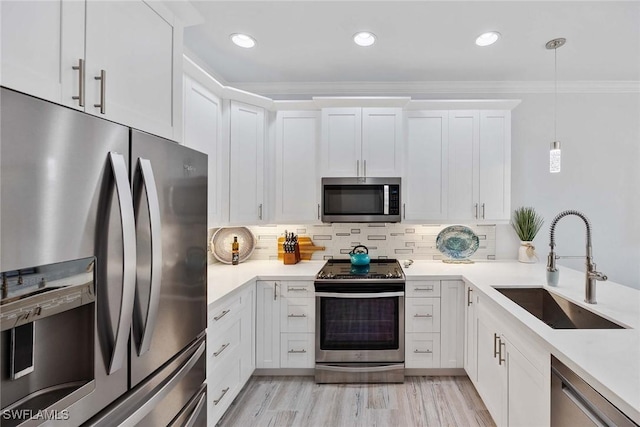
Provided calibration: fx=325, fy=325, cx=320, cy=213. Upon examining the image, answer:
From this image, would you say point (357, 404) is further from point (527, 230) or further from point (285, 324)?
point (527, 230)

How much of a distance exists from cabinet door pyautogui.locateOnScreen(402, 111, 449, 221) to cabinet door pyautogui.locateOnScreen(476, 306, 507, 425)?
38.5 inches

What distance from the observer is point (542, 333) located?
1358 mm

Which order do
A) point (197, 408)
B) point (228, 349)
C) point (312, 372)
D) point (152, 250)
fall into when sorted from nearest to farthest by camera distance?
point (152, 250) < point (197, 408) < point (228, 349) < point (312, 372)

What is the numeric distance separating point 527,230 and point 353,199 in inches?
66.3

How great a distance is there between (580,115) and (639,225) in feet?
3.92

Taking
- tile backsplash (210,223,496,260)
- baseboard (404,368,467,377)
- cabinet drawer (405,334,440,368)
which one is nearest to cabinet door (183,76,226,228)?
tile backsplash (210,223,496,260)

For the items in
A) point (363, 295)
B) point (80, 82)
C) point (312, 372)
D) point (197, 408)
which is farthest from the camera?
point (312, 372)

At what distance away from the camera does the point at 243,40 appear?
2.34 meters

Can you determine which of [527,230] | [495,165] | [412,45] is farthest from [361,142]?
[527,230]

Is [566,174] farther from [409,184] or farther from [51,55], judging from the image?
[51,55]

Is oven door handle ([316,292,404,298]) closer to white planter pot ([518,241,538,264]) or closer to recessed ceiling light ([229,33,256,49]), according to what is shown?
white planter pot ([518,241,538,264])

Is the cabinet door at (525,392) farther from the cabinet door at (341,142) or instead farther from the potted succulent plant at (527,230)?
the cabinet door at (341,142)

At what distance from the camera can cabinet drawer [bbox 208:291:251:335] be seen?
1.87m

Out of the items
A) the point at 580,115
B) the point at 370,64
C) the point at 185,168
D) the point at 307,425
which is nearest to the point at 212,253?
the point at 307,425
